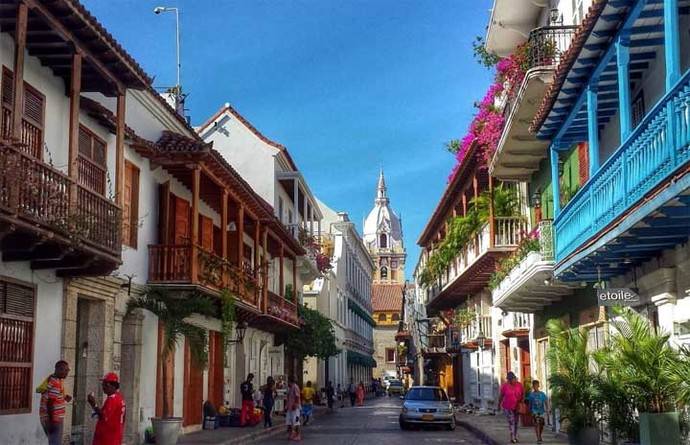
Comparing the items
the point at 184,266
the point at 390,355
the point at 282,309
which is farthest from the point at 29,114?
the point at 390,355

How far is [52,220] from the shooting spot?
39.5 feet

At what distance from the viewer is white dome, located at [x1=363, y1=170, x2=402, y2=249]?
144m

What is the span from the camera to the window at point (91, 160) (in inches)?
626

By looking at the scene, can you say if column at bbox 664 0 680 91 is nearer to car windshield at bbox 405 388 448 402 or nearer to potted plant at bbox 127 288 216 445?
potted plant at bbox 127 288 216 445

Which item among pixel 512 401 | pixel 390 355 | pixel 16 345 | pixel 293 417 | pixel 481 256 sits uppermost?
pixel 481 256

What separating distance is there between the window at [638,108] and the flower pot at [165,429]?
1031 centimetres

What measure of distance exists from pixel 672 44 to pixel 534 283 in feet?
34.2

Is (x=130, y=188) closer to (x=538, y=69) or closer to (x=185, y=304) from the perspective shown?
(x=185, y=304)

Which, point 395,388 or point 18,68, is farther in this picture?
point 395,388

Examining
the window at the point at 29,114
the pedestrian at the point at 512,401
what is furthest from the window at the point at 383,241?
the window at the point at 29,114

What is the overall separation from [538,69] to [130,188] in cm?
864

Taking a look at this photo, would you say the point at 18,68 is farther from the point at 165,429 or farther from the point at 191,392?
the point at 191,392

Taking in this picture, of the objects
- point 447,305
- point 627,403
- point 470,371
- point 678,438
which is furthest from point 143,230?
point 447,305

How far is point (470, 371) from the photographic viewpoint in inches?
1527
